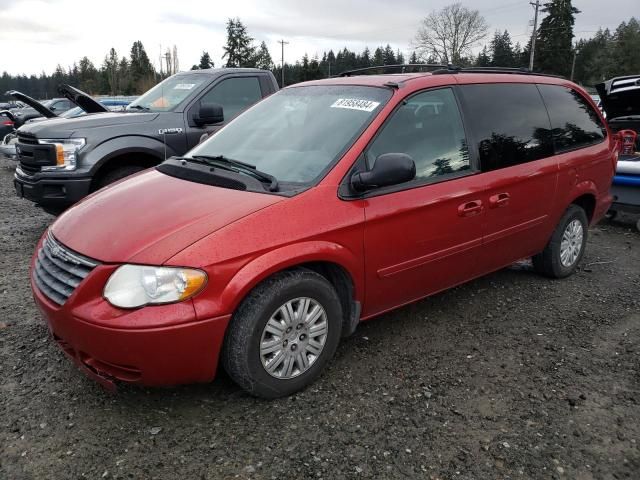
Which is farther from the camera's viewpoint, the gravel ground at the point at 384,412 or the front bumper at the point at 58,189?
the front bumper at the point at 58,189

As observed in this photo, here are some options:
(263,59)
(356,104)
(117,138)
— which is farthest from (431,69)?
(263,59)

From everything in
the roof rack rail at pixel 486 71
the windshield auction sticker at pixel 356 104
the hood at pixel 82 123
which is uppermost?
the roof rack rail at pixel 486 71

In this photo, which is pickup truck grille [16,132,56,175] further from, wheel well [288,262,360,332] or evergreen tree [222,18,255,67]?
evergreen tree [222,18,255,67]

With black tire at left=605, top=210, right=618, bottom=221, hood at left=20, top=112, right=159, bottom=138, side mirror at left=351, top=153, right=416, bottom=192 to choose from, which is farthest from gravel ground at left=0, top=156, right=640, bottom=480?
black tire at left=605, top=210, right=618, bottom=221

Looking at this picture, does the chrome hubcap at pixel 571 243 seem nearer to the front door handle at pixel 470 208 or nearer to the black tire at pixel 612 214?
the front door handle at pixel 470 208

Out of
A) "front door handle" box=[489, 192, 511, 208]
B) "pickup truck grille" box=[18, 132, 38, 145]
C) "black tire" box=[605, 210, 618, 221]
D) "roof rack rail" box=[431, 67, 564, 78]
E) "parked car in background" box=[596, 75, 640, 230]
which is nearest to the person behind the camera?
"front door handle" box=[489, 192, 511, 208]

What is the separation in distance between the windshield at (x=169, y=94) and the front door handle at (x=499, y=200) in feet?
13.5

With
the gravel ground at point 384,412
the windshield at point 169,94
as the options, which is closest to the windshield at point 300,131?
the gravel ground at point 384,412

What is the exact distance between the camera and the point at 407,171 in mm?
2949

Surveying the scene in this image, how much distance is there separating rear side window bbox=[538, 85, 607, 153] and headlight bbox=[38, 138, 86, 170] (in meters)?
4.56

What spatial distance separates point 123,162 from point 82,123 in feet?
1.89

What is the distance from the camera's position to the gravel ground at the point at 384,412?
245 centimetres

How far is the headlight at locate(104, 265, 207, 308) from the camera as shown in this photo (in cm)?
247

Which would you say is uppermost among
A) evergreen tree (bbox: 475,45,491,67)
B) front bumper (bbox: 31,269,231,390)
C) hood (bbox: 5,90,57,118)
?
evergreen tree (bbox: 475,45,491,67)
